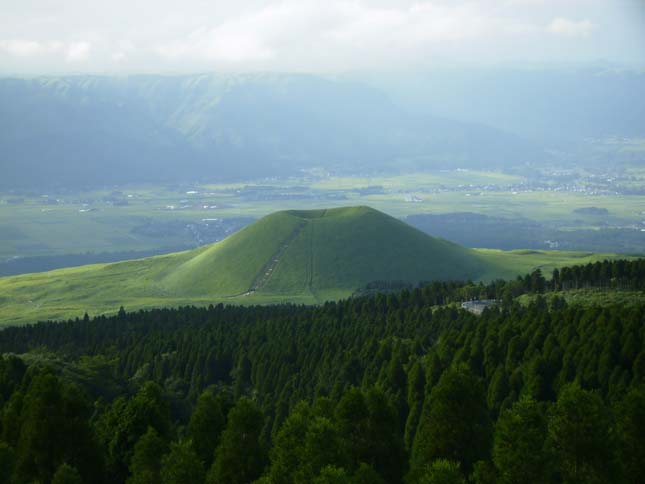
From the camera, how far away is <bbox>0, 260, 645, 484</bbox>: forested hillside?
54031 millimetres

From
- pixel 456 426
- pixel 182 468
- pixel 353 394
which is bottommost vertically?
pixel 182 468

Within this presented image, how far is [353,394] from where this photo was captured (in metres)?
60.5

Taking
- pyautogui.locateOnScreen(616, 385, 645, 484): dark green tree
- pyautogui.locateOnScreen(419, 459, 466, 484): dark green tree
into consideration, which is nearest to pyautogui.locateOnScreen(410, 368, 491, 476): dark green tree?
pyautogui.locateOnScreen(419, 459, 466, 484): dark green tree

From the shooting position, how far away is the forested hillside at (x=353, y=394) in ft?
177

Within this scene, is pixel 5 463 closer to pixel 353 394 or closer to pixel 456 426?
pixel 353 394

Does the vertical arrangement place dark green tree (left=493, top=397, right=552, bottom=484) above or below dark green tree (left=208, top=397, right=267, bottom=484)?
above

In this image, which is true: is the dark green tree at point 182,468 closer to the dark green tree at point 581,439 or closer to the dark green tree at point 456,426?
the dark green tree at point 456,426

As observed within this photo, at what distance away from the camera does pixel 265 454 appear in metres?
62.5

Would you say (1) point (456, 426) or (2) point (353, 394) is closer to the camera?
(1) point (456, 426)

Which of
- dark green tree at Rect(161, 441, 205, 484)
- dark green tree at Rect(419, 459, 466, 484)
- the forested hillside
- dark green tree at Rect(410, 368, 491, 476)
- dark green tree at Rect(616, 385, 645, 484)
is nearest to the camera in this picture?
dark green tree at Rect(419, 459, 466, 484)

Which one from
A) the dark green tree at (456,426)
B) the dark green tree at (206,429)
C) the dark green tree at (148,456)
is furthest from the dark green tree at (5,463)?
the dark green tree at (456,426)

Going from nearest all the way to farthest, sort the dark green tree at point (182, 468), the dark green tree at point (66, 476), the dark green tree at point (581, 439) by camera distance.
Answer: the dark green tree at point (581, 439) < the dark green tree at point (182, 468) < the dark green tree at point (66, 476)

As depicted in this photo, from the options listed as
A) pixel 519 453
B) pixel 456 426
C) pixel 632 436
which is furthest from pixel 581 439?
pixel 456 426

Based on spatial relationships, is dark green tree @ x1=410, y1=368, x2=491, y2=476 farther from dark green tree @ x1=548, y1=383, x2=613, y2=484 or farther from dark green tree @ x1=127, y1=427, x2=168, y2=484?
dark green tree @ x1=127, y1=427, x2=168, y2=484
